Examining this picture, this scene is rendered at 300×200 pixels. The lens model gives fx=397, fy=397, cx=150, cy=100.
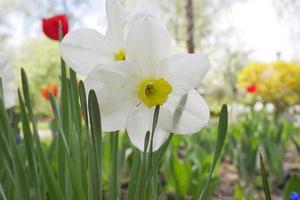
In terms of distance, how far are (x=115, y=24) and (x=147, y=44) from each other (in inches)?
2.3

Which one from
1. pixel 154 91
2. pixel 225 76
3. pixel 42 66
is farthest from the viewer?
pixel 225 76

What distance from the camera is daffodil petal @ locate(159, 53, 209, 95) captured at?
396mm

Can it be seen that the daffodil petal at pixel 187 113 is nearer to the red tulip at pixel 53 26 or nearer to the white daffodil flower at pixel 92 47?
the white daffodil flower at pixel 92 47

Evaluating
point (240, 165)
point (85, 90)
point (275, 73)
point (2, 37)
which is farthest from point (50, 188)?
point (2, 37)

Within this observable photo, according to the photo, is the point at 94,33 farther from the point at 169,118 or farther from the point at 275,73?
the point at 275,73

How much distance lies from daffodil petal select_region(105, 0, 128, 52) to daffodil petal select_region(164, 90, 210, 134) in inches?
3.3

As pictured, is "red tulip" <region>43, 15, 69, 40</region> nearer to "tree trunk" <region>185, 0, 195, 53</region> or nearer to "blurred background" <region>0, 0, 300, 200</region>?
"blurred background" <region>0, 0, 300, 200</region>

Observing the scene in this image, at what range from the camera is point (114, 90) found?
395mm

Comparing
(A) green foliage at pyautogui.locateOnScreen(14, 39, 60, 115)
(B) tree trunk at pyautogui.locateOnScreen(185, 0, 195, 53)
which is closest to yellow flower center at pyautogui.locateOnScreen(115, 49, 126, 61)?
(B) tree trunk at pyautogui.locateOnScreen(185, 0, 195, 53)

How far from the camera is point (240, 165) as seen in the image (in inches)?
58.7

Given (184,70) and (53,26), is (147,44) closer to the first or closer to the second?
(184,70)

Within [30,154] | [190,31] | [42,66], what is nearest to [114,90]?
[30,154]

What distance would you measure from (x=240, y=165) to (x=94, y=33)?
1178 millimetres

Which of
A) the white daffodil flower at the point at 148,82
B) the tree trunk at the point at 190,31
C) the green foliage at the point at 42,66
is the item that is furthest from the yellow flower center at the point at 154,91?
the green foliage at the point at 42,66
